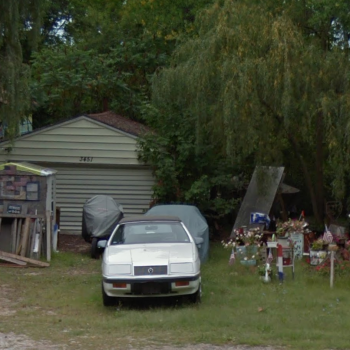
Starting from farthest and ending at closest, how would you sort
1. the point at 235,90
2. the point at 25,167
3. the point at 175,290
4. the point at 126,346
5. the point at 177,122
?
1. the point at 177,122
2. the point at 25,167
3. the point at 235,90
4. the point at 175,290
5. the point at 126,346

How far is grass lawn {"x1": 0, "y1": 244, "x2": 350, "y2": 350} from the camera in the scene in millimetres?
8742

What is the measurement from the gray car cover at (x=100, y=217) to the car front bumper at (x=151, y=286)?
6.36 m

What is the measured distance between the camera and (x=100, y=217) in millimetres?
17016

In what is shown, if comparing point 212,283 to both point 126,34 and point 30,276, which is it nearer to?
point 30,276

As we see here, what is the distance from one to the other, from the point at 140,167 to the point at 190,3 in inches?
356

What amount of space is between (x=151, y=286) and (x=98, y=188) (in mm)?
9736

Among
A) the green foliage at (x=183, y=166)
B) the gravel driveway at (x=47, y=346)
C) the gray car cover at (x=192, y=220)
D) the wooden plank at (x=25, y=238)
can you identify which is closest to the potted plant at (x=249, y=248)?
the gray car cover at (x=192, y=220)

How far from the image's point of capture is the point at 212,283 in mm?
12688

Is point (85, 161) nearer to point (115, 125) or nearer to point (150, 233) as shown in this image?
point (115, 125)

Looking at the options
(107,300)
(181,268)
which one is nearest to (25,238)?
(107,300)

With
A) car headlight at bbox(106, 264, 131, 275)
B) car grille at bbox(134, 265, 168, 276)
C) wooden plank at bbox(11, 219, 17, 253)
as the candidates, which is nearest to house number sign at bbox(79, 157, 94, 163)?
wooden plank at bbox(11, 219, 17, 253)

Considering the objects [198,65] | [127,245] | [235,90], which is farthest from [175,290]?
[198,65]

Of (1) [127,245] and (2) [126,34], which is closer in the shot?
(1) [127,245]

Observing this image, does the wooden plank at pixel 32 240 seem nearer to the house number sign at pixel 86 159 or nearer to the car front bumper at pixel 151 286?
the house number sign at pixel 86 159
